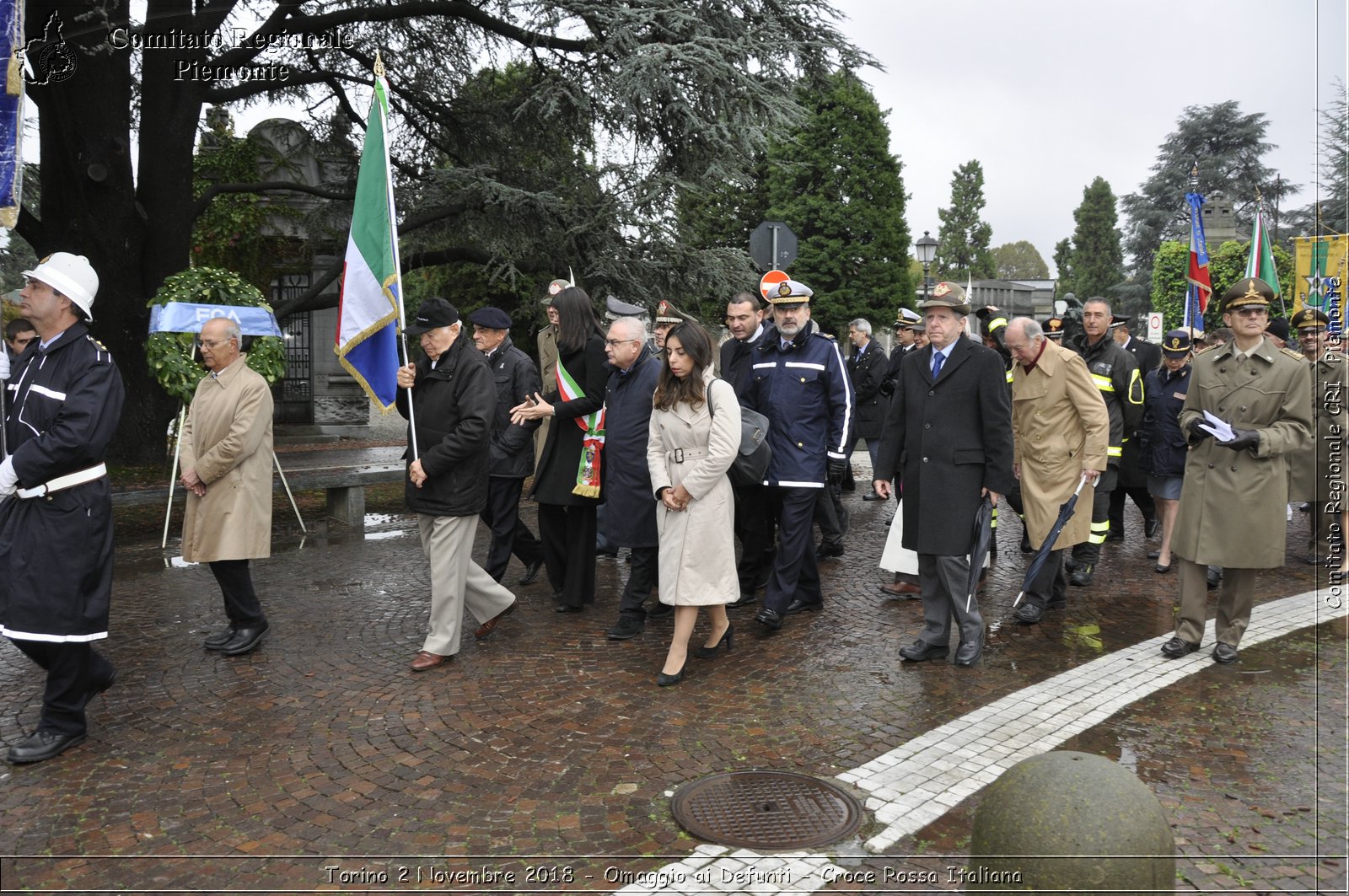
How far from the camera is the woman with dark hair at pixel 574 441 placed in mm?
6652

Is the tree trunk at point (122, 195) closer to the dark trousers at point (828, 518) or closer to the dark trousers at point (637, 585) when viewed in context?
the dark trousers at point (828, 518)

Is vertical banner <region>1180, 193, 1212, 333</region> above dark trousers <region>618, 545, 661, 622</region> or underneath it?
above

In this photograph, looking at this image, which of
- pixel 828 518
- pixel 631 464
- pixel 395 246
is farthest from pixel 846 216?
pixel 395 246

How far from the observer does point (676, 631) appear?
540 cm

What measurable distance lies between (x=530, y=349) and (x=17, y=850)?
68.8ft

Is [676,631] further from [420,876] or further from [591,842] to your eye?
[420,876]

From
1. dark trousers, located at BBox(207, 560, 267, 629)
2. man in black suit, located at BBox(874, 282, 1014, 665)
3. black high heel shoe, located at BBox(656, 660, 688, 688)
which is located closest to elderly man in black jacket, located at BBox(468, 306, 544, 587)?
dark trousers, located at BBox(207, 560, 267, 629)

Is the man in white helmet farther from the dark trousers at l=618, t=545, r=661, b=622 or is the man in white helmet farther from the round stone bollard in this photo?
the round stone bollard

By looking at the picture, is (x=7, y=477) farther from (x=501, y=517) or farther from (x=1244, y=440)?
(x=1244, y=440)

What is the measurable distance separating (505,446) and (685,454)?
82.6 inches

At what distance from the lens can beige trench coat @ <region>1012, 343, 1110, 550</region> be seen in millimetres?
6645

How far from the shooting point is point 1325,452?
8219mm

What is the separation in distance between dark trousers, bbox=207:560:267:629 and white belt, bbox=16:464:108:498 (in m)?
1.39

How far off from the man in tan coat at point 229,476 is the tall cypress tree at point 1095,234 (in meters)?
83.8
